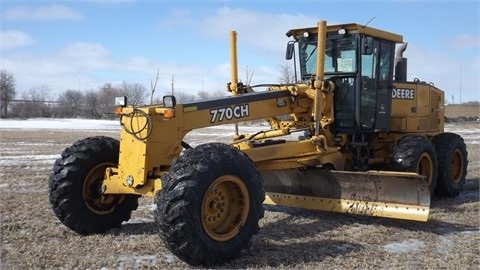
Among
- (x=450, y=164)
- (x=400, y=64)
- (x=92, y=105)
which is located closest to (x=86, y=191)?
(x=400, y=64)

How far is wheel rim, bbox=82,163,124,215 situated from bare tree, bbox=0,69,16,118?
5758cm

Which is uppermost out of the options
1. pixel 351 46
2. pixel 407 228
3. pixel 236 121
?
pixel 351 46

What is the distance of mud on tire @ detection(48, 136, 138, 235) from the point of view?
643 cm

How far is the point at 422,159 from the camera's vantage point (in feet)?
29.6

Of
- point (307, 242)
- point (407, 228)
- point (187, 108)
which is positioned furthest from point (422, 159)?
point (187, 108)

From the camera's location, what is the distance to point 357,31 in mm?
8531

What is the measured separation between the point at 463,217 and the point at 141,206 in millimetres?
4767

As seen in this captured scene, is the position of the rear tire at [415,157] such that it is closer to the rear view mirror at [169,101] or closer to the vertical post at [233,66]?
the vertical post at [233,66]

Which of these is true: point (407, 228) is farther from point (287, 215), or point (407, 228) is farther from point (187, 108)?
point (187, 108)

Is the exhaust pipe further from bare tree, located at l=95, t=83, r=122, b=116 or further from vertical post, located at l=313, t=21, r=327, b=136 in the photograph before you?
bare tree, located at l=95, t=83, r=122, b=116

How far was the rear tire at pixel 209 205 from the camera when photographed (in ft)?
16.8

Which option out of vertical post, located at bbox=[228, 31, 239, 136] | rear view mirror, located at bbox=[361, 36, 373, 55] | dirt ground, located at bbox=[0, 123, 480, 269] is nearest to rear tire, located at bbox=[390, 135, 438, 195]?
dirt ground, located at bbox=[0, 123, 480, 269]

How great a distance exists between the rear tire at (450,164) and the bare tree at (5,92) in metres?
57.1

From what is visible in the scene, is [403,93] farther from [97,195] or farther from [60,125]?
[60,125]
